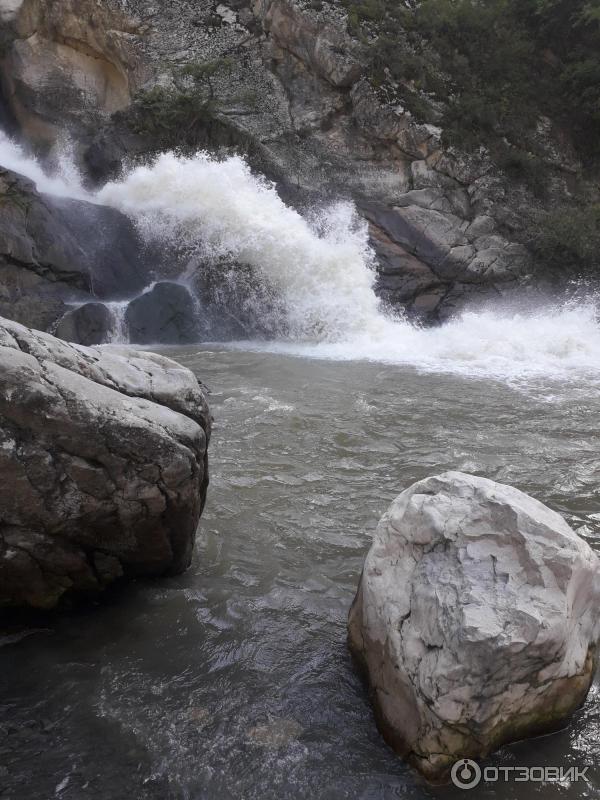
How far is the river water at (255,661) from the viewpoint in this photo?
234 centimetres

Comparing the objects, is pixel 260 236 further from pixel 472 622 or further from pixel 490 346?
pixel 472 622

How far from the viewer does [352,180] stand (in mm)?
14523

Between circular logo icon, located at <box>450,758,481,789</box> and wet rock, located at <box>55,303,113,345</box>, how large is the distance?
9317mm

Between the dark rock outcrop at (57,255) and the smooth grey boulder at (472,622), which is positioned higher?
the dark rock outcrop at (57,255)

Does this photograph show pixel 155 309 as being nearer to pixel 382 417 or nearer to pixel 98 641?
Answer: pixel 382 417

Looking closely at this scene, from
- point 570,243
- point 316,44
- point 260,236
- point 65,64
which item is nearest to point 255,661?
point 260,236

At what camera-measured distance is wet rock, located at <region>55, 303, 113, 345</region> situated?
10445 millimetres

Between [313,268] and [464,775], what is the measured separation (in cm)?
1051

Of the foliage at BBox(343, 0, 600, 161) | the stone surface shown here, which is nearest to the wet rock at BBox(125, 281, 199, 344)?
the stone surface

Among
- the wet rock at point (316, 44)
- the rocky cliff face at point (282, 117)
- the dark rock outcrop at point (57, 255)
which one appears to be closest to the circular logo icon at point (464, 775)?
the dark rock outcrop at point (57, 255)

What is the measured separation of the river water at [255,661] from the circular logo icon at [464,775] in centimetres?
→ 5

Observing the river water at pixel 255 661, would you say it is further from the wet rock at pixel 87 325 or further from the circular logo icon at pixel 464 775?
the wet rock at pixel 87 325

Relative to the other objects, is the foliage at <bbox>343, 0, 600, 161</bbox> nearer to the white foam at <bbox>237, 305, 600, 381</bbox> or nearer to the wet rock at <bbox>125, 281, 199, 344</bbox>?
the white foam at <bbox>237, 305, 600, 381</bbox>

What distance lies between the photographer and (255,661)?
2951 mm
